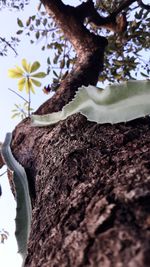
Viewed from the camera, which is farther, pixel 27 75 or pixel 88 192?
pixel 27 75

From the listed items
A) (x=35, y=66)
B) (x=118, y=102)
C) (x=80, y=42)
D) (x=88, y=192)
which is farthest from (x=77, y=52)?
(x=88, y=192)

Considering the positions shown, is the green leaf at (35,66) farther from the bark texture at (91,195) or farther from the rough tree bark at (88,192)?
the bark texture at (91,195)

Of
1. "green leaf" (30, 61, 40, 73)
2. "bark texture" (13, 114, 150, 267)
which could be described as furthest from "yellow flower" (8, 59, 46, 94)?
"bark texture" (13, 114, 150, 267)

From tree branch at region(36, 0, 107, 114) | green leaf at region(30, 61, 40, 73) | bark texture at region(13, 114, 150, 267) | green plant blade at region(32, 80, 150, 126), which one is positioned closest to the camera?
bark texture at region(13, 114, 150, 267)

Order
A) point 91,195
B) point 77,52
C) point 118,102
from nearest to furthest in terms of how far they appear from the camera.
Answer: point 91,195 < point 118,102 < point 77,52

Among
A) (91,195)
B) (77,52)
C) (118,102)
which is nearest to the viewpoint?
(91,195)

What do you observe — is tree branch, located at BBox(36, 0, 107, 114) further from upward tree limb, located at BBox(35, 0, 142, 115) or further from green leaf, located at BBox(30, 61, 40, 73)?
green leaf, located at BBox(30, 61, 40, 73)

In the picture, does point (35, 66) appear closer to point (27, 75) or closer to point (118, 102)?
point (27, 75)

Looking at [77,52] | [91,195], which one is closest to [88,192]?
[91,195]

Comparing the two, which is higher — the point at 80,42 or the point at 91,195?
the point at 80,42
